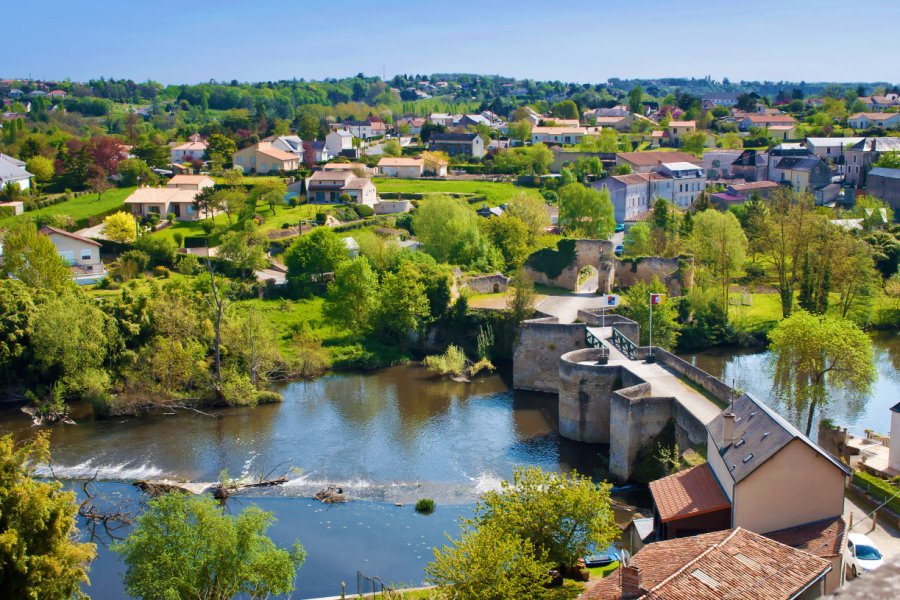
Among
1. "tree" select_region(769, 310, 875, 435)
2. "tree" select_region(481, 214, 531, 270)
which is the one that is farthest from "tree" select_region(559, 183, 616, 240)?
"tree" select_region(769, 310, 875, 435)

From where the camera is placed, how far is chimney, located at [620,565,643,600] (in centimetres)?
1722

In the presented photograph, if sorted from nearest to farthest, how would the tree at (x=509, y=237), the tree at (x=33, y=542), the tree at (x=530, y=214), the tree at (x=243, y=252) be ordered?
the tree at (x=33, y=542) < the tree at (x=243, y=252) < the tree at (x=509, y=237) < the tree at (x=530, y=214)

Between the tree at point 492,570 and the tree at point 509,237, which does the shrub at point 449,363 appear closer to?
the tree at point 509,237

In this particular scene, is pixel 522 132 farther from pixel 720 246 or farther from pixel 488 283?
pixel 488 283

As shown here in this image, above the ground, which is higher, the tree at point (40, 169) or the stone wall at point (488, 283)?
the tree at point (40, 169)

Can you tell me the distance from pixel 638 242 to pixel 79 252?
33.4 meters

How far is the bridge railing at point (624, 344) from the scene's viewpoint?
38250 millimetres

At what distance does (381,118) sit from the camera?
16125cm

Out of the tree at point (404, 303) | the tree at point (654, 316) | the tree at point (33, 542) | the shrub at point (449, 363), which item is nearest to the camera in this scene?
the tree at point (33, 542)

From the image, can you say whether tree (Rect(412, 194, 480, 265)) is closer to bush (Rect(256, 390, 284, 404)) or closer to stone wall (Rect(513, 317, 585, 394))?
stone wall (Rect(513, 317, 585, 394))

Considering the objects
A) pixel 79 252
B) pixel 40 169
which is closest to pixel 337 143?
pixel 40 169

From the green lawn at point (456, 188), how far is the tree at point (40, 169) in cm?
2782

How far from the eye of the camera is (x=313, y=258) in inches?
2093

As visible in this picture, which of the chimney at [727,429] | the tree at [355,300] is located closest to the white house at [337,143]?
the tree at [355,300]
